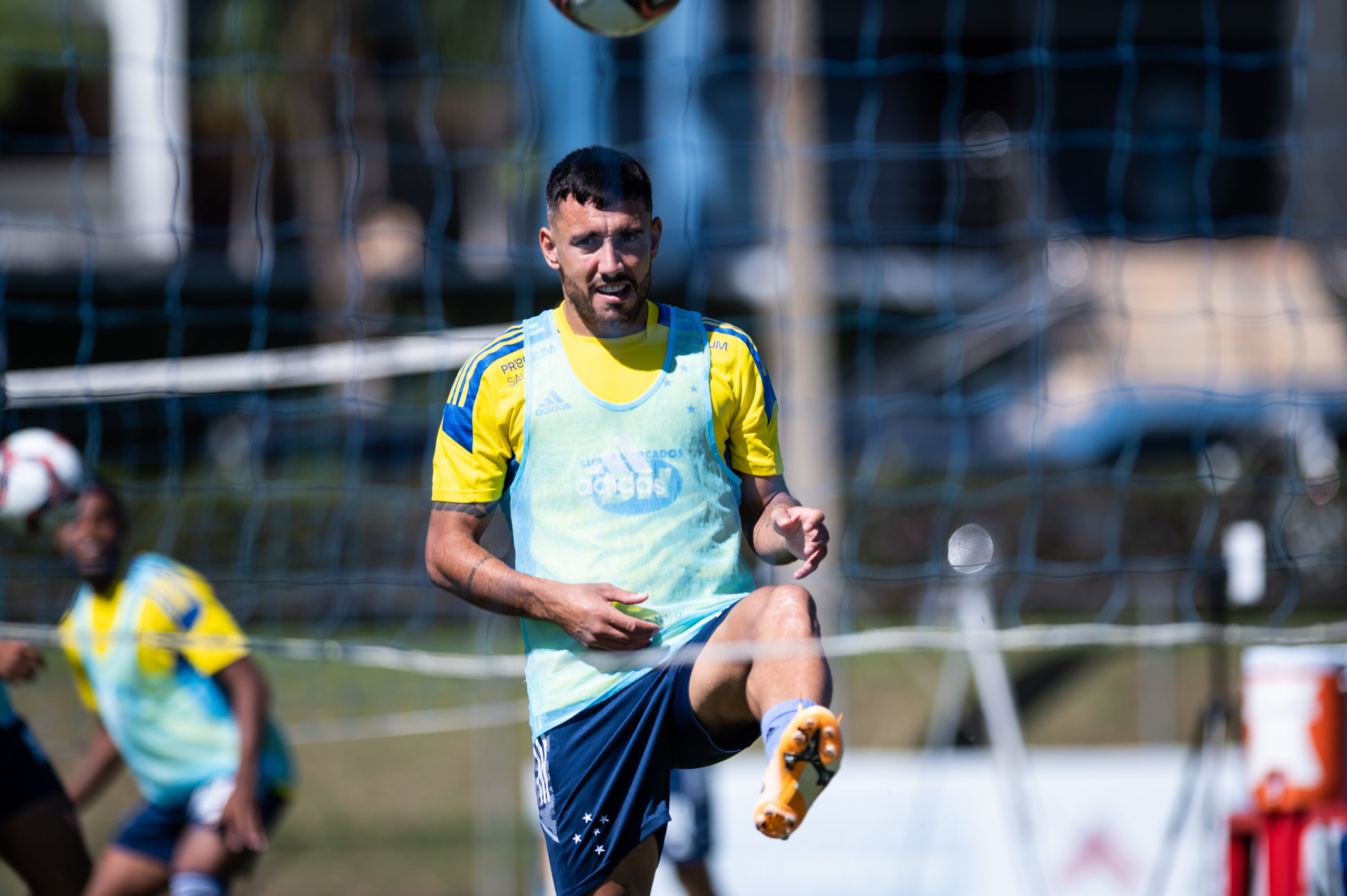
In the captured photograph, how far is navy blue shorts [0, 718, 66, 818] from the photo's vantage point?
4414 millimetres

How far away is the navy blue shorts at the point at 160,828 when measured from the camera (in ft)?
16.3

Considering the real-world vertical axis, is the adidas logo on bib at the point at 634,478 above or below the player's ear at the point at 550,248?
below

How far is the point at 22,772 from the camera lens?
448 centimetres

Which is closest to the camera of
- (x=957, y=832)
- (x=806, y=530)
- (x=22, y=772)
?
(x=806, y=530)

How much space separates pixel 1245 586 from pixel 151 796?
4013mm

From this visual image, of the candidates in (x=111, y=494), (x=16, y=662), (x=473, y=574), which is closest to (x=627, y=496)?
(x=473, y=574)

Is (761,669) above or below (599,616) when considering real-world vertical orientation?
below

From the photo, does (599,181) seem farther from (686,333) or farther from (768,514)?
(768,514)

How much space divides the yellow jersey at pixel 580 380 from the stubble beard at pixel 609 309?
0.05m

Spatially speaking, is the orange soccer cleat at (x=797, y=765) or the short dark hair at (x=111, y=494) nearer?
the orange soccer cleat at (x=797, y=765)

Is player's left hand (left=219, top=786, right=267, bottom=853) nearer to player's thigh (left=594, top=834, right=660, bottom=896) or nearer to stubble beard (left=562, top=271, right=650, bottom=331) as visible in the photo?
player's thigh (left=594, top=834, right=660, bottom=896)

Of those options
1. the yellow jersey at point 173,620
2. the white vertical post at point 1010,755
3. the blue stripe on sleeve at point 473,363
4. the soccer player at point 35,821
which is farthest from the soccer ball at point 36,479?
the white vertical post at point 1010,755

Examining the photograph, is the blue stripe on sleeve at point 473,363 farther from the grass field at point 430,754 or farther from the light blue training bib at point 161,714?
the grass field at point 430,754

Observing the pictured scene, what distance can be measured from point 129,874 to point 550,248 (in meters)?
3.41
